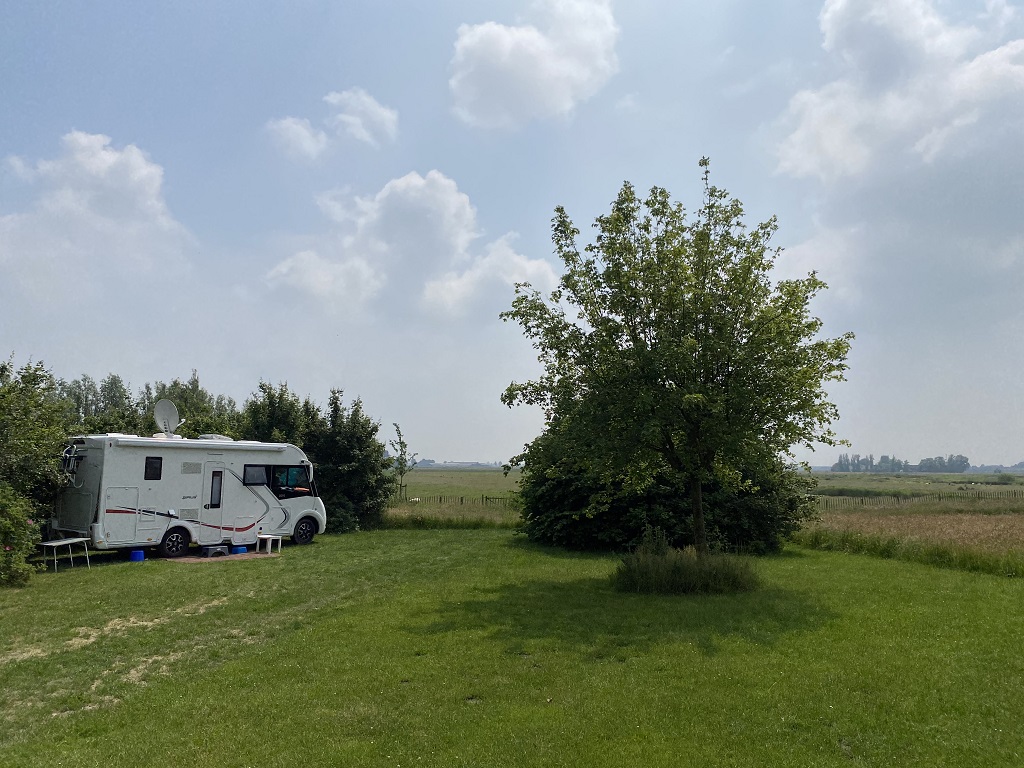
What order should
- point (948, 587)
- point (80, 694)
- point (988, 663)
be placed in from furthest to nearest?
1. point (948, 587)
2. point (988, 663)
3. point (80, 694)

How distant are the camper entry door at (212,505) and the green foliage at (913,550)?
16258 millimetres

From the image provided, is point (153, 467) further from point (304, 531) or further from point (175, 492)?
point (304, 531)

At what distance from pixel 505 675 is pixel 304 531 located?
14641mm

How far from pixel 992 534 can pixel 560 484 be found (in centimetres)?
1183

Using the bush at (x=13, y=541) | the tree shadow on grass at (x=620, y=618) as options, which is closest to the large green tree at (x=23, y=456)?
the bush at (x=13, y=541)

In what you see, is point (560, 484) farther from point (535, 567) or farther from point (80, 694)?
point (80, 694)

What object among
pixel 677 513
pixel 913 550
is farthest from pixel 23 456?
pixel 913 550

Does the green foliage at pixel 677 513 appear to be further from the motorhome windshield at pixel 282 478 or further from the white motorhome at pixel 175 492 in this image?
the white motorhome at pixel 175 492

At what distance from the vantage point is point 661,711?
20.1ft

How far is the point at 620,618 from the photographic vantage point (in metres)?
9.96

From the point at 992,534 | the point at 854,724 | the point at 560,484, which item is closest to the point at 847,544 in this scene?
the point at 992,534

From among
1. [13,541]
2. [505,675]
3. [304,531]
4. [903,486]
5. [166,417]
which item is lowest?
[505,675]

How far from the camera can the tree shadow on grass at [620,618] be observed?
8.67 m

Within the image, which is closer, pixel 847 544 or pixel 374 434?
pixel 847 544
